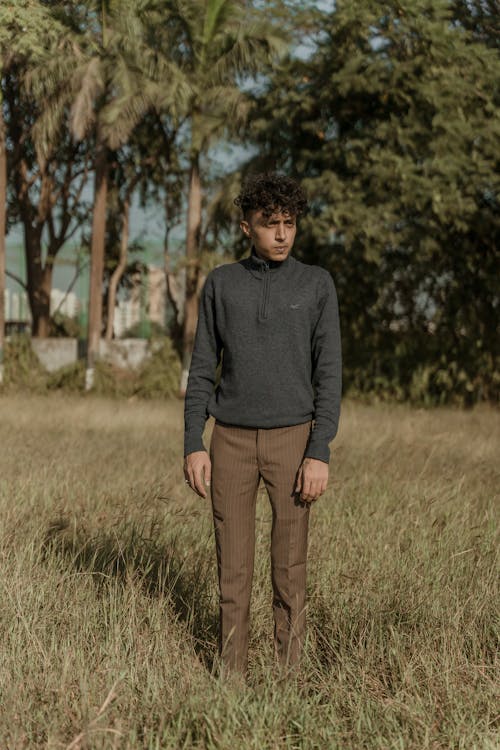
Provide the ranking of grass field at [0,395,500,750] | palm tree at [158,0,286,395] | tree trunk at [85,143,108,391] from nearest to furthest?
grass field at [0,395,500,750] → palm tree at [158,0,286,395] → tree trunk at [85,143,108,391]

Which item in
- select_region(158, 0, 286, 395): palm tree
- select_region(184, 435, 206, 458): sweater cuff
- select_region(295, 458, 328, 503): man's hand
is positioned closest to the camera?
select_region(295, 458, 328, 503): man's hand

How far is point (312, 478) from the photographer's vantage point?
354 cm

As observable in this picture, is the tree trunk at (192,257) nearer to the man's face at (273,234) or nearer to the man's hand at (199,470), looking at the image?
the man's hand at (199,470)

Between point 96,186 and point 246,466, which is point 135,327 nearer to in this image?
point 96,186

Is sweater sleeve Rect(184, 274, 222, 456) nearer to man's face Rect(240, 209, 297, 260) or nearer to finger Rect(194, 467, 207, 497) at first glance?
finger Rect(194, 467, 207, 497)

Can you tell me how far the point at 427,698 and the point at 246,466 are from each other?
1.12 metres

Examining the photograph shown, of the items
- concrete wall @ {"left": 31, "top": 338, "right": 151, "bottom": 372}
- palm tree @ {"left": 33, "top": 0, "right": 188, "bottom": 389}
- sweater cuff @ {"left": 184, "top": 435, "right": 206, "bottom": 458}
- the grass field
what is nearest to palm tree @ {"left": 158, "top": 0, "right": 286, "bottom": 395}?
palm tree @ {"left": 33, "top": 0, "right": 188, "bottom": 389}

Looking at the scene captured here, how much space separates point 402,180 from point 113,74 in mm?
7745

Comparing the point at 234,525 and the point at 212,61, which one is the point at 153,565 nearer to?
the point at 234,525

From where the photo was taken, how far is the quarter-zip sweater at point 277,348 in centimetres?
363

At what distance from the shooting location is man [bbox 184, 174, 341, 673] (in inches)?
143

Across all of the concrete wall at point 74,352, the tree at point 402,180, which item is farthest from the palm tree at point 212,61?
the concrete wall at point 74,352

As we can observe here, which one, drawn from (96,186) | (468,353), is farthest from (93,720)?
(96,186)

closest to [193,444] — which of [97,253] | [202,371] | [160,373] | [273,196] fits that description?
[202,371]
